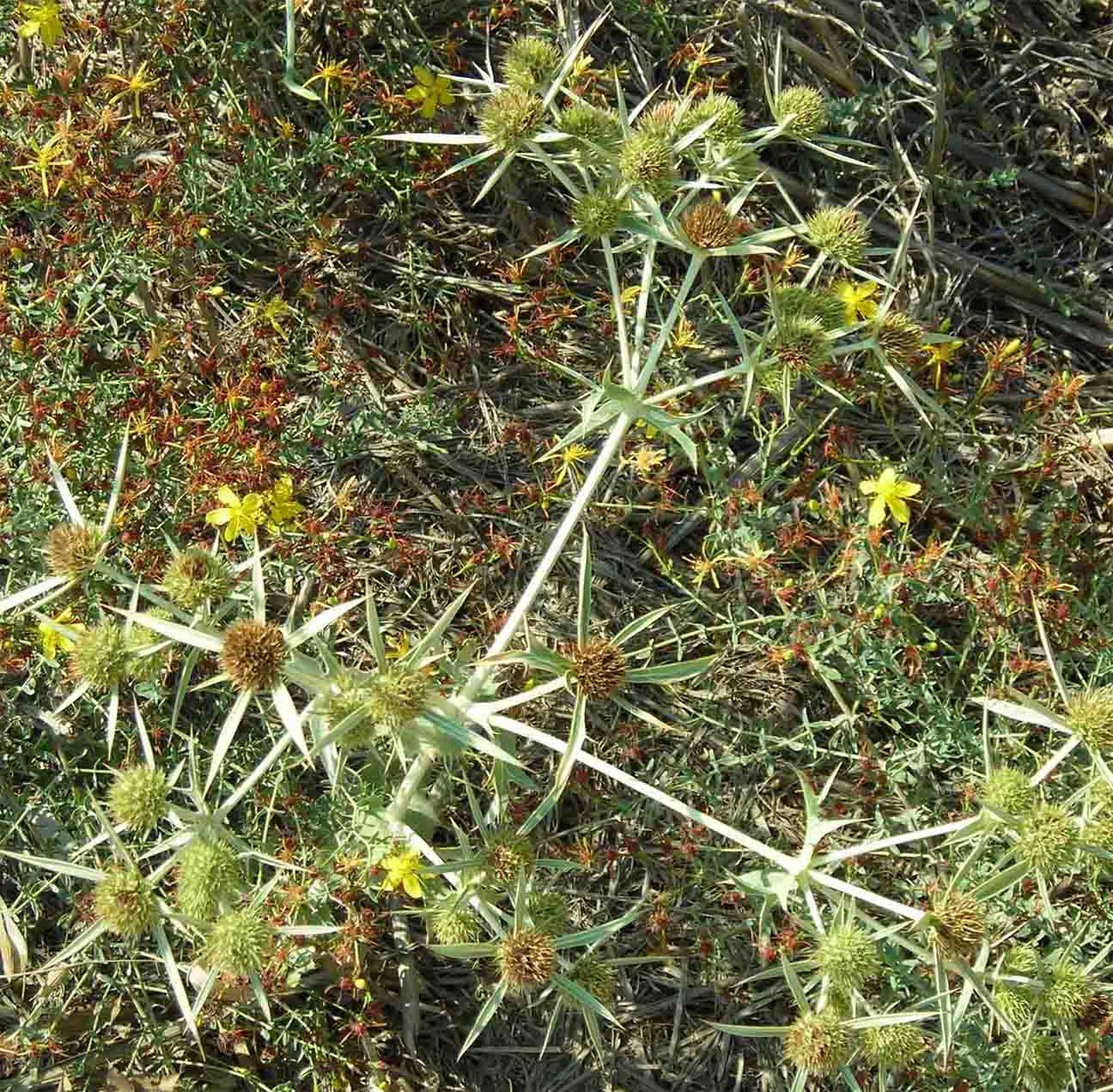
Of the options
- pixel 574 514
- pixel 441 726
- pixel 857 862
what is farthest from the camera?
pixel 857 862

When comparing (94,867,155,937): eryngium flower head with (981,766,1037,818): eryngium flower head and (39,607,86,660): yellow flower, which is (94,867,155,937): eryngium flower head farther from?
(981,766,1037,818): eryngium flower head

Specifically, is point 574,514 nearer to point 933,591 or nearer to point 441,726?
point 441,726

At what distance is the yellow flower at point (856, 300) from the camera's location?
2975mm

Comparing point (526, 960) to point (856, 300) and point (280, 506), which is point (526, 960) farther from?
point (856, 300)

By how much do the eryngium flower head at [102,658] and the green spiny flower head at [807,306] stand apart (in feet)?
6.09

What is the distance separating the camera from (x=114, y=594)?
10.4 ft

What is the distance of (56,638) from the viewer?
2.85 m

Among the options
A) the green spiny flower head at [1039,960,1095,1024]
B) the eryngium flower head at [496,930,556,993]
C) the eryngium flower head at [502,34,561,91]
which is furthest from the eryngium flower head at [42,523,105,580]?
the green spiny flower head at [1039,960,1095,1024]

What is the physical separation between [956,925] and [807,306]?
5.15 ft

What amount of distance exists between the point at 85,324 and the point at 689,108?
6.47 feet

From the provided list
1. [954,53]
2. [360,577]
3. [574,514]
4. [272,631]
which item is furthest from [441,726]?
[954,53]

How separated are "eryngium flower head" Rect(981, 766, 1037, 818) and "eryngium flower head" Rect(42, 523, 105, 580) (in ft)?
7.34

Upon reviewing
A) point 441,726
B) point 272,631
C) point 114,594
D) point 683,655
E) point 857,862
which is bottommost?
point 857,862

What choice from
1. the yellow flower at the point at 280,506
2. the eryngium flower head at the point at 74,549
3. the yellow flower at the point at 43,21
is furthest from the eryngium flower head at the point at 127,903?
the yellow flower at the point at 43,21
